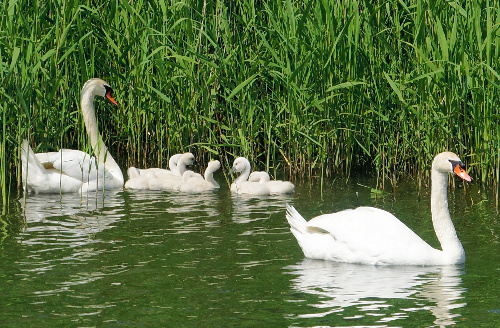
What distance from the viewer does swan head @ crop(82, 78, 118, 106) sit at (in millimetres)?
10688

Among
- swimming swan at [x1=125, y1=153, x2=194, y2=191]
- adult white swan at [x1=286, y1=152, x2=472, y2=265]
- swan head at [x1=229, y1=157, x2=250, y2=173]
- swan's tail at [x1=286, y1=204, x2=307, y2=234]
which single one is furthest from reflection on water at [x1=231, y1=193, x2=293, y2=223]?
adult white swan at [x1=286, y1=152, x2=472, y2=265]

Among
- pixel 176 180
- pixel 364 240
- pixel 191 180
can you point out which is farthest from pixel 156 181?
pixel 364 240

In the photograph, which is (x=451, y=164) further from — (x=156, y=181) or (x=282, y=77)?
(x=156, y=181)

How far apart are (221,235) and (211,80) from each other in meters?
2.88

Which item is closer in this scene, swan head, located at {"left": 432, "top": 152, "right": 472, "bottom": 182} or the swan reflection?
swan head, located at {"left": 432, "top": 152, "right": 472, "bottom": 182}

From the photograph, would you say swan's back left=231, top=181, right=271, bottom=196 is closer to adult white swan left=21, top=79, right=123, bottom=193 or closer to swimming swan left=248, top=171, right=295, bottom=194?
swimming swan left=248, top=171, right=295, bottom=194

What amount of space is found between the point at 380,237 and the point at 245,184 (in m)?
3.14

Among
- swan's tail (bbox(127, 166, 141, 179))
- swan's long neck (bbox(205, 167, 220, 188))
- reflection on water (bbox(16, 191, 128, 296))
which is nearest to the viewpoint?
reflection on water (bbox(16, 191, 128, 296))

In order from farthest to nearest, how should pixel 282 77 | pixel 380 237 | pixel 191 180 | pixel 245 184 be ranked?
pixel 191 180 → pixel 245 184 → pixel 282 77 → pixel 380 237

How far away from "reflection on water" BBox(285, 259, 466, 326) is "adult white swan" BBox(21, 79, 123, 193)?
132 inches

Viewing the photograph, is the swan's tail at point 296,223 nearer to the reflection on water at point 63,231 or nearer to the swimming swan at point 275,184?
the reflection on water at point 63,231

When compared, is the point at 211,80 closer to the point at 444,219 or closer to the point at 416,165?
the point at 416,165

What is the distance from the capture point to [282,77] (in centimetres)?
996

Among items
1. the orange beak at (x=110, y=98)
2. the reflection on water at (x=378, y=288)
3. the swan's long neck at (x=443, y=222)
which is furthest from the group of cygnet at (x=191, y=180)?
the reflection on water at (x=378, y=288)
